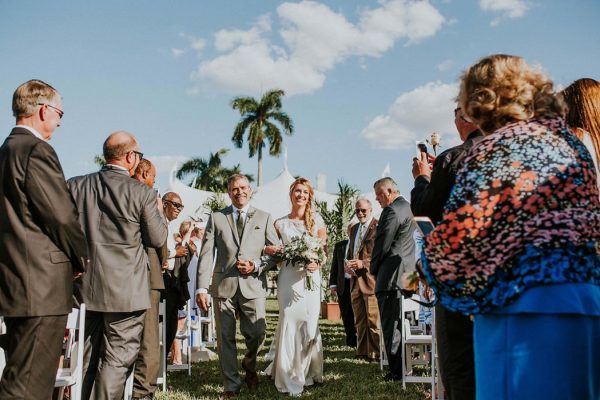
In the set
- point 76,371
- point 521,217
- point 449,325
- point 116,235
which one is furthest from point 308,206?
point 521,217

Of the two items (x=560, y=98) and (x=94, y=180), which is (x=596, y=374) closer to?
(x=560, y=98)

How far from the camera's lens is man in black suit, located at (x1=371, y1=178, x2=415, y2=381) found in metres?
7.54

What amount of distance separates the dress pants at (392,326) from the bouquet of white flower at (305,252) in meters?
1.15

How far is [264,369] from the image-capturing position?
8.62 metres

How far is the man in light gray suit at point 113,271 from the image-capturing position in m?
4.55

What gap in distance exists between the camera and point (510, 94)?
232 centimetres

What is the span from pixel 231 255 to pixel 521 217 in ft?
16.7

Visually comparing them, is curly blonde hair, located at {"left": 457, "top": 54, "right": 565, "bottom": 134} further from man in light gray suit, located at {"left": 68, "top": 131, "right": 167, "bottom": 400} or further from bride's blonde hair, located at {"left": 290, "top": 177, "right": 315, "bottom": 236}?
bride's blonde hair, located at {"left": 290, "top": 177, "right": 315, "bottom": 236}

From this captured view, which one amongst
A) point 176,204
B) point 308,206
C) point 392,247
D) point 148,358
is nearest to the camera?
point 148,358

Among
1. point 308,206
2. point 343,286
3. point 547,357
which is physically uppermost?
point 308,206

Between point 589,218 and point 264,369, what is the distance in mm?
7166

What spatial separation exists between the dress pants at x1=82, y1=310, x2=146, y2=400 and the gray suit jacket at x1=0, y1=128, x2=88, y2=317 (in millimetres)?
1109

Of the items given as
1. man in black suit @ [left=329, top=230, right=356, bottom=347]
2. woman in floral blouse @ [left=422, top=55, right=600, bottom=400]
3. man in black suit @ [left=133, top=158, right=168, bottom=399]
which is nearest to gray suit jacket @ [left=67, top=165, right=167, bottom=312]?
man in black suit @ [left=133, top=158, right=168, bottom=399]

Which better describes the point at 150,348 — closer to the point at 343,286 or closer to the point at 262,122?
the point at 343,286
